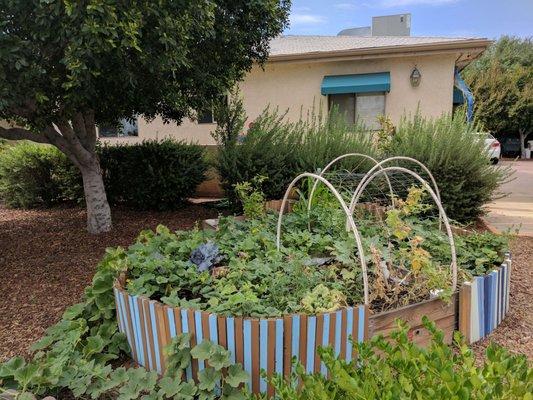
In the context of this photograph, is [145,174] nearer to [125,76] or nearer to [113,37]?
[125,76]

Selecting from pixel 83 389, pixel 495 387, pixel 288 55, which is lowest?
pixel 83 389

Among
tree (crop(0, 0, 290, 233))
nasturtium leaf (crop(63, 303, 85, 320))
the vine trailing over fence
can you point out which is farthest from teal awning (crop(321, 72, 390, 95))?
the vine trailing over fence

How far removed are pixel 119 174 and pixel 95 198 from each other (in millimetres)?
1970

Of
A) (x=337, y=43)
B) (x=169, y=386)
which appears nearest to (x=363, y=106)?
(x=337, y=43)

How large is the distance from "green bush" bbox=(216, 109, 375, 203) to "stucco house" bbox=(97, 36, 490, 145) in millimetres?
2744

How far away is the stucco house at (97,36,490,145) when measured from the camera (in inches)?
368

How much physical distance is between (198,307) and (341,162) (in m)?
4.34

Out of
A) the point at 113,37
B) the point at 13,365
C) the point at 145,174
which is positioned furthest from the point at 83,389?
the point at 145,174

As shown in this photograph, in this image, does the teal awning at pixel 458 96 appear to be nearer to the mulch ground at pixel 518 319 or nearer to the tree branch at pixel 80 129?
the mulch ground at pixel 518 319

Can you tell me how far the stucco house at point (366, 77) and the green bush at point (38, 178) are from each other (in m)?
2.40

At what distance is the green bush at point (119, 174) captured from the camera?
23.0ft

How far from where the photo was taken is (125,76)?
12.0 ft

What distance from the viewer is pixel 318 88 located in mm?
10242

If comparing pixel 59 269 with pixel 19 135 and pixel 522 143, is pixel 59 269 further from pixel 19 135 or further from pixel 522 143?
pixel 522 143
